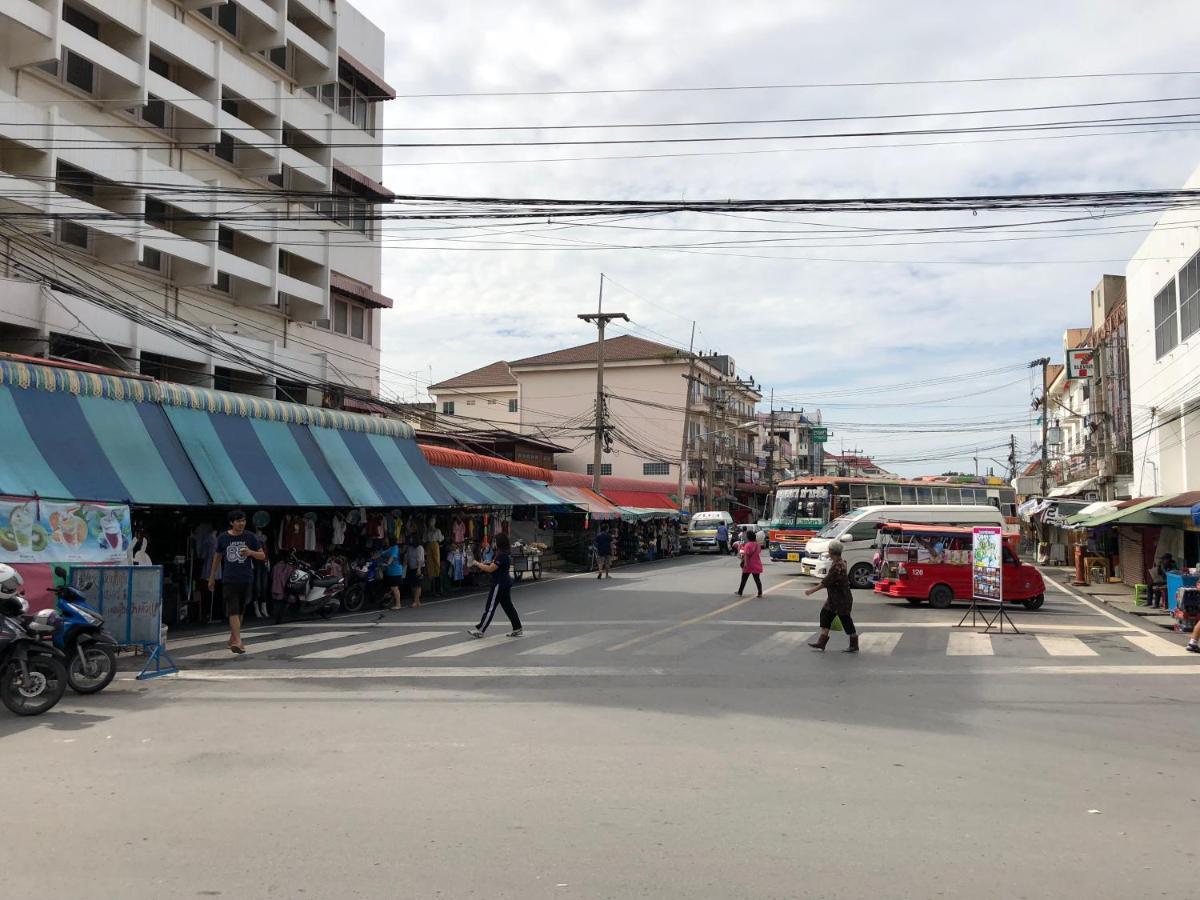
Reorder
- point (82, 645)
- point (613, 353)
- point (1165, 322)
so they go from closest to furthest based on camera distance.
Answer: point (82, 645) → point (1165, 322) → point (613, 353)

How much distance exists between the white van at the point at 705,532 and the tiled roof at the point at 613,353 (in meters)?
22.4

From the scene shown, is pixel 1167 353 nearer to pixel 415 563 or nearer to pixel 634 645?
pixel 634 645

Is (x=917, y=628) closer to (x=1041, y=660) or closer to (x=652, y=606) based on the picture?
(x=1041, y=660)

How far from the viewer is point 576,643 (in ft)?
49.0

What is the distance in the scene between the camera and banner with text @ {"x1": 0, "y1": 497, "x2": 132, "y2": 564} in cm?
1252

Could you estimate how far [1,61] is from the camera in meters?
22.3

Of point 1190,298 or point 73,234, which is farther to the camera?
point 1190,298

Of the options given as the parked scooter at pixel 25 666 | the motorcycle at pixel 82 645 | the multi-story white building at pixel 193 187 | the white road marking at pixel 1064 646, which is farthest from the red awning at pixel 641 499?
the parked scooter at pixel 25 666

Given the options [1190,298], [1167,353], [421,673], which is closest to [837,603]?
[421,673]

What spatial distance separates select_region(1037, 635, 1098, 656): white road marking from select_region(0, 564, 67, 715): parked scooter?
42.7ft

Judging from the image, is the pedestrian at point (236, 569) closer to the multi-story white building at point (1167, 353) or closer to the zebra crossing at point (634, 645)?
the zebra crossing at point (634, 645)

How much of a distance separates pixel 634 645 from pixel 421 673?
3.85 metres

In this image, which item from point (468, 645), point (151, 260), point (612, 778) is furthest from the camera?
point (151, 260)

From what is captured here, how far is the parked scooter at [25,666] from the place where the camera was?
909 cm
